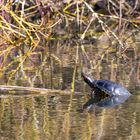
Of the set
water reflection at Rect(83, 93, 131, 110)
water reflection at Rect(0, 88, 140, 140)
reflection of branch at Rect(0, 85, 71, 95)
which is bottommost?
water reflection at Rect(0, 88, 140, 140)

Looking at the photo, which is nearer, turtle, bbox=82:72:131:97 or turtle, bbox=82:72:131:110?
turtle, bbox=82:72:131:110

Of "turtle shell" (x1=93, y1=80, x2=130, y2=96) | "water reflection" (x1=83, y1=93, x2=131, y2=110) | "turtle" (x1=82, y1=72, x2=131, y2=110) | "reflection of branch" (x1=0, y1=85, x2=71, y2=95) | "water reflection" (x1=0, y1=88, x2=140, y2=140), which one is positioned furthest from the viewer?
"reflection of branch" (x1=0, y1=85, x2=71, y2=95)

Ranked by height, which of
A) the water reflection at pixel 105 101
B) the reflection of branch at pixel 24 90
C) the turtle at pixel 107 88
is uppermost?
the turtle at pixel 107 88

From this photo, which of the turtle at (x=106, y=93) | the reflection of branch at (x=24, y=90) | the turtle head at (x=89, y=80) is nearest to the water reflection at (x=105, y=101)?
the turtle at (x=106, y=93)

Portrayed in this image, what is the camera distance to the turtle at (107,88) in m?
5.41

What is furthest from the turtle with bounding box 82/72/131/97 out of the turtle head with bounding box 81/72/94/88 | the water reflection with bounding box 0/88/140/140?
the water reflection with bounding box 0/88/140/140

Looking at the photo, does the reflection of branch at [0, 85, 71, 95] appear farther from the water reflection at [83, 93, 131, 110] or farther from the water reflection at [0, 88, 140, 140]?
the water reflection at [83, 93, 131, 110]

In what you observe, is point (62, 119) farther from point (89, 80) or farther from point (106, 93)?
point (89, 80)

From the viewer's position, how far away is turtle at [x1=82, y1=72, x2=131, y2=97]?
541 cm

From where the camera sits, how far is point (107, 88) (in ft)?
18.0

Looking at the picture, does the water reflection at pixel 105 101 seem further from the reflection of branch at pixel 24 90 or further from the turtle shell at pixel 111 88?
the reflection of branch at pixel 24 90

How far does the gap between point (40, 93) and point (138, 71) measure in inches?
47.5

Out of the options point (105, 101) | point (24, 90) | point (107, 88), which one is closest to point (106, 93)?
point (107, 88)

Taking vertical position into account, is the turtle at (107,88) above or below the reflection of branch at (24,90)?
above
